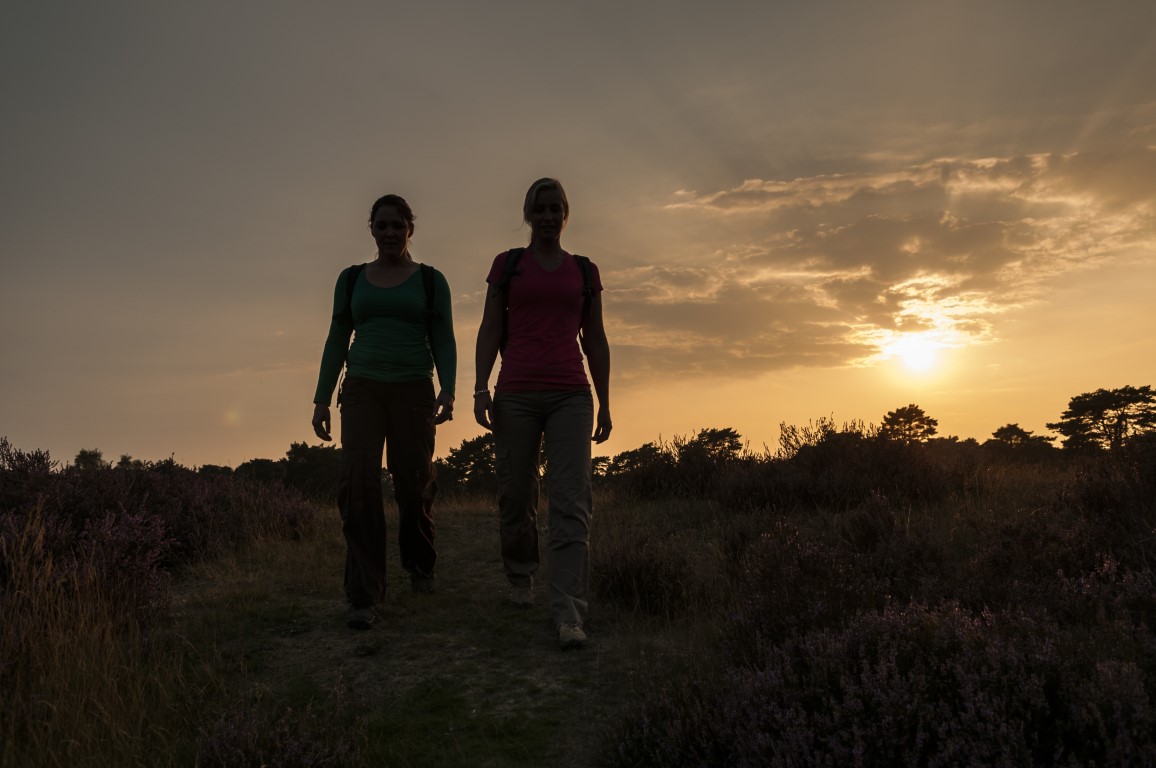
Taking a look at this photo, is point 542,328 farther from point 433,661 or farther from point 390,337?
point 433,661

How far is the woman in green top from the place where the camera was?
4871mm

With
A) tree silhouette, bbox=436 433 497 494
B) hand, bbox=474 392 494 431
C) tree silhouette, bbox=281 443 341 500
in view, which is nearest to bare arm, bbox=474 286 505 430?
hand, bbox=474 392 494 431

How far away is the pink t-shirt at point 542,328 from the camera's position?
4637mm

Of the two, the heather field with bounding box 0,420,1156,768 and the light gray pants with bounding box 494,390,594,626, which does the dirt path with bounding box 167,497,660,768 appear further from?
the light gray pants with bounding box 494,390,594,626

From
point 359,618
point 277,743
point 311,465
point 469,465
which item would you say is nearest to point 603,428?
point 359,618

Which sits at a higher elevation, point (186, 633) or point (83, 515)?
point (83, 515)

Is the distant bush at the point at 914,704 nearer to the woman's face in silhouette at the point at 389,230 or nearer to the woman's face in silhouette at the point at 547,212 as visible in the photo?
the woman's face in silhouette at the point at 547,212

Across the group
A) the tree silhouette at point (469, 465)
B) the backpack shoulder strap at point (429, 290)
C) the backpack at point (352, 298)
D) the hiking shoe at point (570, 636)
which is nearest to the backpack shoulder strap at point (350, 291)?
the backpack at point (352, 298)

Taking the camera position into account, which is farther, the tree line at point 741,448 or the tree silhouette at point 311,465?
the tree silhouette at point 311,465

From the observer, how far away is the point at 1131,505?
16.9ft

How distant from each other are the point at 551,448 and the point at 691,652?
143cm

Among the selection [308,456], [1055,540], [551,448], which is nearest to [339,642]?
[551,448]

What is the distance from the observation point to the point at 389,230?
4992 mm

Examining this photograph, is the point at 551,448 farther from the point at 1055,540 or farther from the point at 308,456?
the point at 308,456
